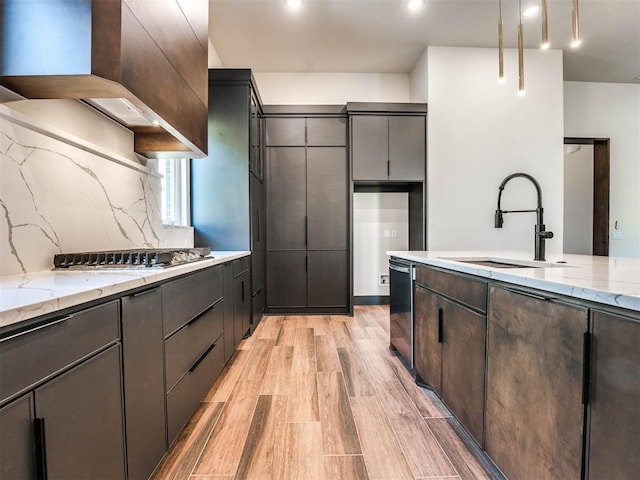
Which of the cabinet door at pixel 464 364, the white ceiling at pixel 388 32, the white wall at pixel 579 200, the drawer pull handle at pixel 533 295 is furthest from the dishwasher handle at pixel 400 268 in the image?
the white wall at pixel 579 200

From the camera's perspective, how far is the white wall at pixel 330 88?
4273mm

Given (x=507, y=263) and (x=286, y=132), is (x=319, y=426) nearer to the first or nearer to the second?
(x=507, y=263)

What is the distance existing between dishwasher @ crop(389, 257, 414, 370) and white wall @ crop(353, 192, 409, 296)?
1703 millimetres

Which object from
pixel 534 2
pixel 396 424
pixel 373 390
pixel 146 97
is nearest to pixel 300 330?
pixel 373 390

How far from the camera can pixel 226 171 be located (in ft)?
9.84

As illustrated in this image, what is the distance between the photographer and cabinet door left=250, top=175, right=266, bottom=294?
10.5 ft

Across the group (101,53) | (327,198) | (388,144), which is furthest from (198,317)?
(388,144)

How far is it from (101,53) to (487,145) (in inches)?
153

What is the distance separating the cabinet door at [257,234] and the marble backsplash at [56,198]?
118cm

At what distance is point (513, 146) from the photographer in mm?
3768

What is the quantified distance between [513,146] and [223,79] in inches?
134

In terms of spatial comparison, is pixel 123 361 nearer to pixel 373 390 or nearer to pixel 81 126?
pixel 81 126

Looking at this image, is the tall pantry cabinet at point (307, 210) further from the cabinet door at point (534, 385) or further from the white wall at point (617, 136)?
the white wall at point (617, 136)

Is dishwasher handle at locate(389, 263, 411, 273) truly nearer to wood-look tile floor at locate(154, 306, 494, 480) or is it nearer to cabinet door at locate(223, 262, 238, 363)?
wood-look tile floor at locate(154, 306, 494, 480)
